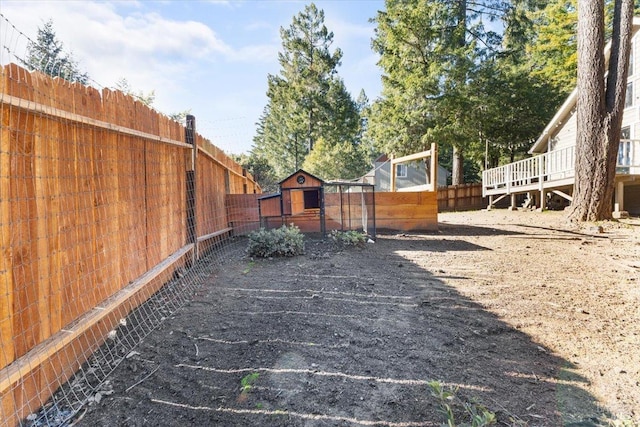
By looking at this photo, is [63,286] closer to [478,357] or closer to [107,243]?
[107,243]

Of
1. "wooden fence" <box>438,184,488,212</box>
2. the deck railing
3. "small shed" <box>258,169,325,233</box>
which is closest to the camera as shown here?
"small shed" <box>258,169,325,233</box>

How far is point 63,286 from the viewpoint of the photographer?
1910 millimetres

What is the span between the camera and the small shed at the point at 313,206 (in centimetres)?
646

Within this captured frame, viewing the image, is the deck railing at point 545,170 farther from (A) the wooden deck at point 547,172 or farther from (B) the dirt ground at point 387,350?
(B) the dirt ground at point 387,350

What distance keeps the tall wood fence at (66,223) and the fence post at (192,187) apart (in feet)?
3.18

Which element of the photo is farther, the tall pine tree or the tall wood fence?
the tall pine tree

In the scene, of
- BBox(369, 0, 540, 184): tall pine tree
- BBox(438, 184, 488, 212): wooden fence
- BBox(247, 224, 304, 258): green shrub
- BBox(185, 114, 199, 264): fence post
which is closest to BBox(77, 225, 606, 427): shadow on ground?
BBox(185, 114, 199, 264): fence post

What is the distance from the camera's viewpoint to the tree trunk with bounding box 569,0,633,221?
7730 mm

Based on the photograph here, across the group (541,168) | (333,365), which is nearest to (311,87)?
(541,168)

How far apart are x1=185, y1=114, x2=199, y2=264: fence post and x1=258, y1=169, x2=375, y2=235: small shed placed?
6.15 ft

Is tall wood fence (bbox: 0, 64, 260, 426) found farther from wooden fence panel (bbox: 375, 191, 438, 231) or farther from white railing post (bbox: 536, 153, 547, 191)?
white railing post (bbox: 536, 153, 547, 191)

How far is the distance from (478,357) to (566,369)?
1.69 ft

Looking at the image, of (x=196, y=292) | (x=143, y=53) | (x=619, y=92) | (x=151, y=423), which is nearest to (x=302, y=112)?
(x=143, y=53)

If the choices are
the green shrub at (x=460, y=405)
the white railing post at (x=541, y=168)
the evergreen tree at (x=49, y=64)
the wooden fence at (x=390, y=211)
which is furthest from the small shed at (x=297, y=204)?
the white railing post at (x=541, y=168)
